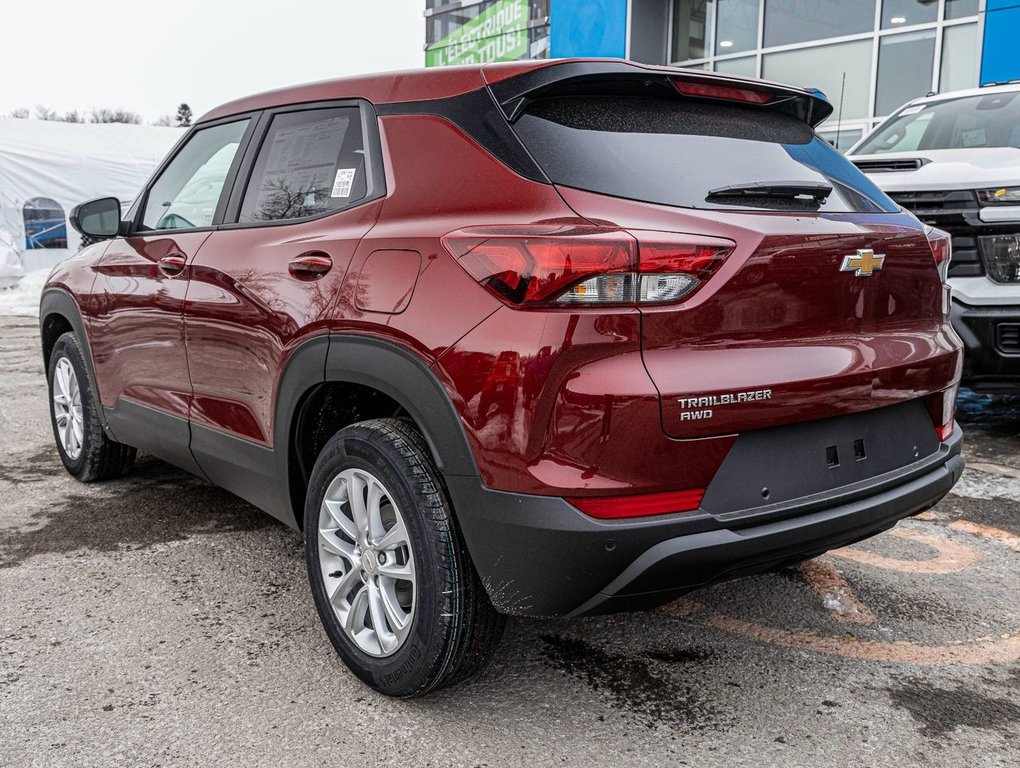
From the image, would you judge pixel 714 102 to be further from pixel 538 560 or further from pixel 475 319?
pixel 538 560

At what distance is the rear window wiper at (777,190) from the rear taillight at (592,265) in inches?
8.6

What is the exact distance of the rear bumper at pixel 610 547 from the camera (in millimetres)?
2004

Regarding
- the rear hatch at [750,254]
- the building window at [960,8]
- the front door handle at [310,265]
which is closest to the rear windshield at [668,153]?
the rear hatch at [750,254]

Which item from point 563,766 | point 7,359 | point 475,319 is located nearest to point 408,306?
point 475,319

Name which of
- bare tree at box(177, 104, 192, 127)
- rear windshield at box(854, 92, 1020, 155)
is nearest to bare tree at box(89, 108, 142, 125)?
bare tree at box(177, 104, 192, 127)

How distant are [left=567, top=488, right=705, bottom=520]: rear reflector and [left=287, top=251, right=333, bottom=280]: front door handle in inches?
39.5

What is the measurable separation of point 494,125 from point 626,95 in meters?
0.35

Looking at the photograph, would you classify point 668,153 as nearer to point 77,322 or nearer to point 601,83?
point 601,83

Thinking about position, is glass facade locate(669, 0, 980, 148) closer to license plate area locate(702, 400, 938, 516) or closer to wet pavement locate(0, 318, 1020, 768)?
wet pavement locate(0, 318, 1020, 768)

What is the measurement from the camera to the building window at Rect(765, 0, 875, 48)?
13.0 meters

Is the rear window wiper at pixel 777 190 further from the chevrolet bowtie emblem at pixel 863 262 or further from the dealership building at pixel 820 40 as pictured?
the dealership building at pixel 820 40

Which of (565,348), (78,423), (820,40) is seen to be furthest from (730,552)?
(820,40)

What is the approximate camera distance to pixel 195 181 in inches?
141

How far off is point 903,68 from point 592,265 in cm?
1250
